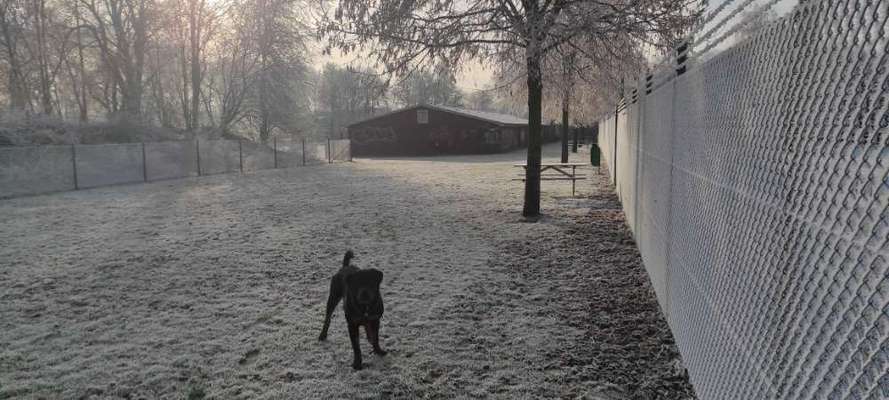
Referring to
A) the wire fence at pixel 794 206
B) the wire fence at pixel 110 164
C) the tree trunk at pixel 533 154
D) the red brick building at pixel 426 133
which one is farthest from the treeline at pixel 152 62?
the wire fence at pixel 794 206

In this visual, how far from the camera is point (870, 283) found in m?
1.15

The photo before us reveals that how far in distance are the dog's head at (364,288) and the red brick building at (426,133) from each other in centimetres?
3535

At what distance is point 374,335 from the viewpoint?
12.8ft

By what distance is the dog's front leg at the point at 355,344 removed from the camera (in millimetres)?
3725

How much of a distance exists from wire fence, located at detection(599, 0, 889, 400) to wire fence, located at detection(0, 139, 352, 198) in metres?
17.1

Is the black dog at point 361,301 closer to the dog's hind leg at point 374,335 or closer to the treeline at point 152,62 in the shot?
the dog's hind leg at point 374,335

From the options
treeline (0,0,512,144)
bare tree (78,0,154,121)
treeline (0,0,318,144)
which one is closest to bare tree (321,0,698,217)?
treeline (0,0,512,144)

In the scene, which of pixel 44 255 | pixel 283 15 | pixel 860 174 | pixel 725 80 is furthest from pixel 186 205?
pixel 283 15

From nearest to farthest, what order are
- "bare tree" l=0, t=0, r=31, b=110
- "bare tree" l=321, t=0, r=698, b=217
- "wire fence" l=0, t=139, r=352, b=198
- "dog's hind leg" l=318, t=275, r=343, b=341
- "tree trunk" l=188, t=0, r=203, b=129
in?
"dog's hind leg" l=318, t=275, r=343, b=341, "bare tree" l=321, t=0, r=698, b=217, "wire fence" l=0, t=139, r=352, b=198, "bare tree" l=0, t=0, r=31, b=110, "tree trunk" l=188, t=0, r=203, b=129

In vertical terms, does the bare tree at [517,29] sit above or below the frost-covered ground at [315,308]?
above

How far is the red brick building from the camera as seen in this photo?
129 feet

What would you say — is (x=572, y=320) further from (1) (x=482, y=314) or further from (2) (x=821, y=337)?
(2) (x=821, y=337)

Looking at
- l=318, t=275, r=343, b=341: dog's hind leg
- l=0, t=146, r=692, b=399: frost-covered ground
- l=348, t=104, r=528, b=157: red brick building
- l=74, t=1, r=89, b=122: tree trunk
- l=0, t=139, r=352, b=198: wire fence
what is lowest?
l=0, t=146, r=692, b=399: frost-covered ground

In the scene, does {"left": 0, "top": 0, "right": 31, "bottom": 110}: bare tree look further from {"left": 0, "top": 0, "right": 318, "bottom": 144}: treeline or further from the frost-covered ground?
the frost-covered ground
